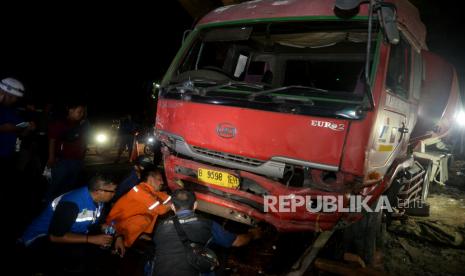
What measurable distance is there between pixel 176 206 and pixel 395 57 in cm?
275

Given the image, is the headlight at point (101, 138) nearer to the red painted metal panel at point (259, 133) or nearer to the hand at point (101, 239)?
the red painted metal panel at point (259, 133)

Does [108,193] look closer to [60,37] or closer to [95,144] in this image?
[95,144]

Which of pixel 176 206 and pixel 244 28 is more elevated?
pixel 244 28

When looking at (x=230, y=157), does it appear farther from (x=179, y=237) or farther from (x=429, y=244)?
(x=429, y=244)

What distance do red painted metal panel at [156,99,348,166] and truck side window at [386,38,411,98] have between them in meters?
0.94

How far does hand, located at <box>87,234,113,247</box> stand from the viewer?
2.97 m

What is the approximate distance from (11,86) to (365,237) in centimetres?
455

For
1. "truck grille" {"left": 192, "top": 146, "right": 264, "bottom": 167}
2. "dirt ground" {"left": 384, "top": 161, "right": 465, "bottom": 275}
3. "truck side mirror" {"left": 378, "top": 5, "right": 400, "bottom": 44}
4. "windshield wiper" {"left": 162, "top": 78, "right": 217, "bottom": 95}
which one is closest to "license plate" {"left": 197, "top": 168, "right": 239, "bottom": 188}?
"truck grille" {"left": 192, "top": 146, "right": 264, "bottom": 167}

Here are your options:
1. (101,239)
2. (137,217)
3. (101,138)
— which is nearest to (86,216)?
(101,239)

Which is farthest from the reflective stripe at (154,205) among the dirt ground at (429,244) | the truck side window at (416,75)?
the truck side window at (416,75)

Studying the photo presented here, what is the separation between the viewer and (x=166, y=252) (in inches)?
95.5

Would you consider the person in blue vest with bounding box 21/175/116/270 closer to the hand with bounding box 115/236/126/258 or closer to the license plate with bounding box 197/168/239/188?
the hand with bounding box 115/236/126/258

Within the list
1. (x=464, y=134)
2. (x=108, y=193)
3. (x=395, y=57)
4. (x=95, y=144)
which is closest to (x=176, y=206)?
(x=108, y=193)

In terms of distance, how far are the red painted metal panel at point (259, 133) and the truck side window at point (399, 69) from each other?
3.09 feet
